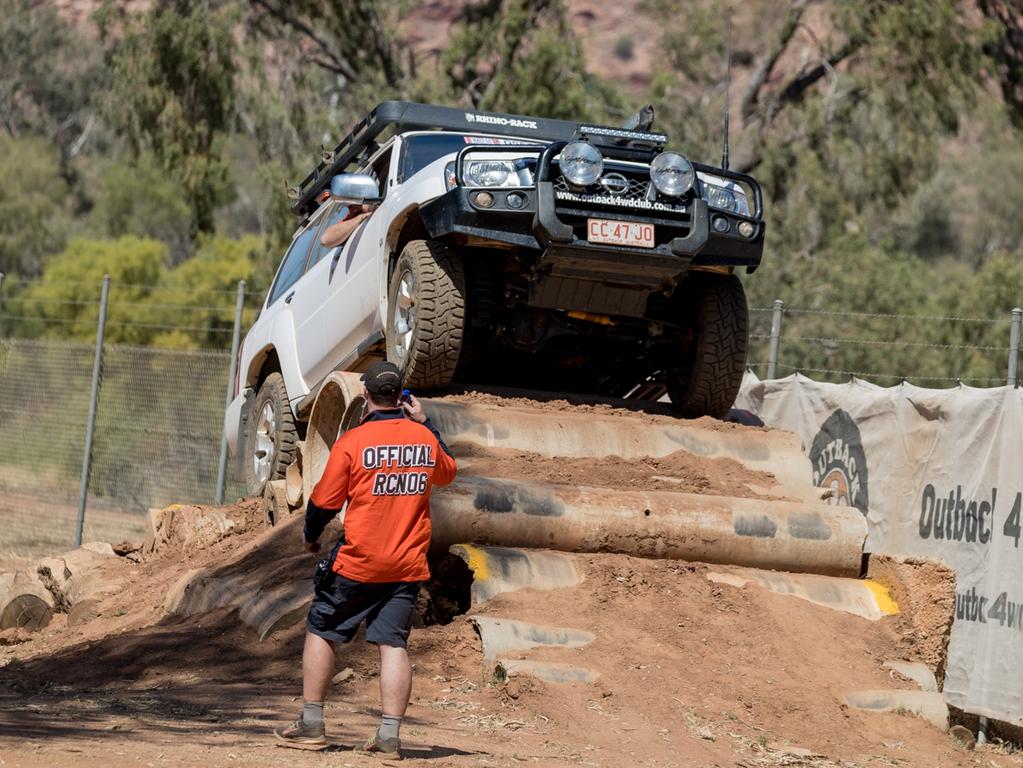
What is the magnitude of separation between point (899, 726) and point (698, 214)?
3.34 m

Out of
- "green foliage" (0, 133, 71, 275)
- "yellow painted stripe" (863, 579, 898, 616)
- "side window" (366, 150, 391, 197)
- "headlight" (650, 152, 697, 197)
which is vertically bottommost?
"green foliage" (0, 133, 71, 275)

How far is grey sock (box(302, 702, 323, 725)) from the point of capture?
6699 mm

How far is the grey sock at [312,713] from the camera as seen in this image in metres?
6.70

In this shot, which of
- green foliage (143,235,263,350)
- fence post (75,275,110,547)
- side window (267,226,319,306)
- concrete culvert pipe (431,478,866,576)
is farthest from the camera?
green foliage (143,235,263,350)

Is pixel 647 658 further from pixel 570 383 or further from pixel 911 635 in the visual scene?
pixel 570 383

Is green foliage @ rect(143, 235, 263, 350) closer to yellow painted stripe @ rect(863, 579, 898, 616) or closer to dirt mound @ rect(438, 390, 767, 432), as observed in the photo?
dirt mound @ rect(438, 390, 767, 432)

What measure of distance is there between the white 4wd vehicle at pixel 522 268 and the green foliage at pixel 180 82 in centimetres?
1377

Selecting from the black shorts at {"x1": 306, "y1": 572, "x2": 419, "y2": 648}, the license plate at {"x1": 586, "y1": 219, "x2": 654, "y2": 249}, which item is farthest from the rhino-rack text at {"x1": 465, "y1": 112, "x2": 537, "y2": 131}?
the black shorts at {"x1": 306, "y1": 572, "x2": 419, "y2": 648}

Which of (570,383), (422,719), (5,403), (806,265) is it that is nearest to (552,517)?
(422,719)

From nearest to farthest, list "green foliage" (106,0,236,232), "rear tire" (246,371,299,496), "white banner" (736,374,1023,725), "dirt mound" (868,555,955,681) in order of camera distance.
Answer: "dirt mound" (868,555,955,681) → "white banner" (736,374,1023,725) → "rear tire" (246,371,299,496) → "green foliage" (106,0,236,232)

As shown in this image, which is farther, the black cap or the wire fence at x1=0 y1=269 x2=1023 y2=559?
the wire fence at x1=0 y1=269 x2=1023 y2=559

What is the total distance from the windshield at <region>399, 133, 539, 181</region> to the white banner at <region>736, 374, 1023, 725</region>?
323cm

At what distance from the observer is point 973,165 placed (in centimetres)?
7100

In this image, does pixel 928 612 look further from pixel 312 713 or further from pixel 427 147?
pixel 427 147
